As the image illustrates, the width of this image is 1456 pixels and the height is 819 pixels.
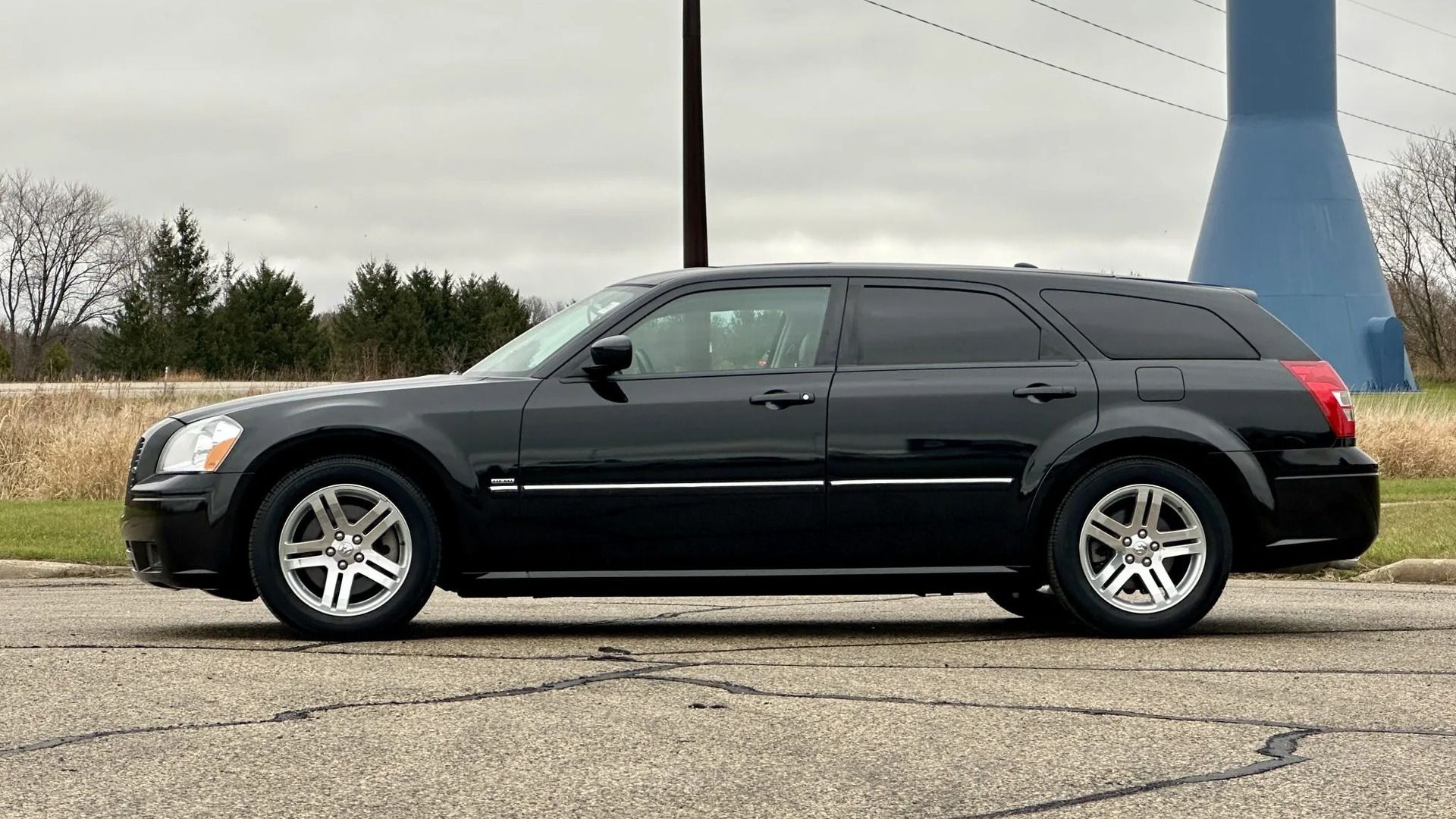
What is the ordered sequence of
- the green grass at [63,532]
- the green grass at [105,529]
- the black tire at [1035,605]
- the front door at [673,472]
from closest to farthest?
the front door at [673,472], the black tire at [1035,605], the green grass at [105,529], the green grass at [63,532]

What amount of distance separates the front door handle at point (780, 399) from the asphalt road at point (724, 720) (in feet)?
3.46

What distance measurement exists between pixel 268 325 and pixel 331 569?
6887cm

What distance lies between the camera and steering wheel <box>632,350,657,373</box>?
25.4ft

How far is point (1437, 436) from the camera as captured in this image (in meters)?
22.1

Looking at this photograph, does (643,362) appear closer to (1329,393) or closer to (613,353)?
(613,353)

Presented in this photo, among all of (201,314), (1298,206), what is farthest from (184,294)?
(1298,206)

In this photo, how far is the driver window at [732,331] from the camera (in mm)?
7777

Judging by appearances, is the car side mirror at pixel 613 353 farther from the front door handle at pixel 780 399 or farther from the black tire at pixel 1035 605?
the black tire at pixel 1035 605

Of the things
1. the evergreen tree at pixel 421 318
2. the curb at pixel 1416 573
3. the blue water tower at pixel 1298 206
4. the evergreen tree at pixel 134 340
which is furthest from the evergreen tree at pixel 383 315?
the curb at pixel 1416 573

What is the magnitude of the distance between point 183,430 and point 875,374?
10.1 ft

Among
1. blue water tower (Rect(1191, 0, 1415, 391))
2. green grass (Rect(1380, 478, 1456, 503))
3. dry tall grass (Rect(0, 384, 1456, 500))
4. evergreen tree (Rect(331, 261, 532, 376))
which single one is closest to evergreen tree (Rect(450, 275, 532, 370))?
evergreen tree (Rect(331, 261, 532, 376))

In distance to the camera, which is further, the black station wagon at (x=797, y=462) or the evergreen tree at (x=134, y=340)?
the evergreen tree at (x=134, y=340)

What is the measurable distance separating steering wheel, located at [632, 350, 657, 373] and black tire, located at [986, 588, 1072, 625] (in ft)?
7.15

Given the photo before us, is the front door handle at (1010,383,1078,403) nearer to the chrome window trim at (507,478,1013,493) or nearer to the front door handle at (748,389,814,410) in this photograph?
the chrome window trim at (507,478,1013,493)
